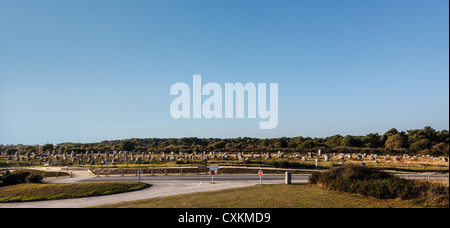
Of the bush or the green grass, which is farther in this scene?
the green grass

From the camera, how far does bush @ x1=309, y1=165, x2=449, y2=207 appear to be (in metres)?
13.4

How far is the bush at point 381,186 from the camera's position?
1342 centimetres

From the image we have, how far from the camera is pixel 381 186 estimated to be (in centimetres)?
1516

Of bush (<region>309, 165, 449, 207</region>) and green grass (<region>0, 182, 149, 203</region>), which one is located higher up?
bush (<region>309, 165, 449, 207</region>)

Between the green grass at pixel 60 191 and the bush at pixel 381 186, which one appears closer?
the bush at pixel 381 186

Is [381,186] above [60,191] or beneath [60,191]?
above

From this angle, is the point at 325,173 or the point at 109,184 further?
the point at 109,184

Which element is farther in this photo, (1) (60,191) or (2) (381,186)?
(1) (60,191)

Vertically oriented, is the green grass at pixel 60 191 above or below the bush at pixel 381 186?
below
